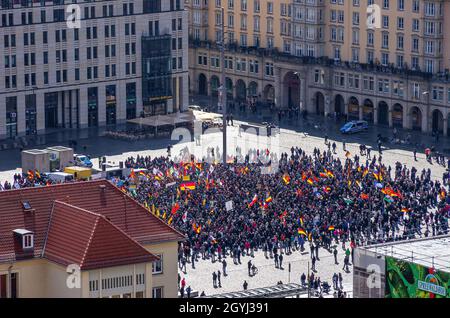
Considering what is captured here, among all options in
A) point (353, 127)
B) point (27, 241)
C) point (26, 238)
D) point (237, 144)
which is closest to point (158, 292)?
point (27, 241)

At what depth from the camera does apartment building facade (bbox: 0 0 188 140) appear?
516 ft

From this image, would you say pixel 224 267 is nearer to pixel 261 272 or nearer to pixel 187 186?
pixel 261 272

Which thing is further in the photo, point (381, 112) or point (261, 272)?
point (381, 112)

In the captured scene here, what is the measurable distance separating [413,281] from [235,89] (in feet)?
355

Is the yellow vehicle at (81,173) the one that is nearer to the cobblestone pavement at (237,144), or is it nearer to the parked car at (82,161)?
the parked car at (82,161)

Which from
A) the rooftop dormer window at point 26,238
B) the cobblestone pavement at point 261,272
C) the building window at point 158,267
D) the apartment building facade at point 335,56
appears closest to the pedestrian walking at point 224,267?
the cobblestone pavement at point 261,272

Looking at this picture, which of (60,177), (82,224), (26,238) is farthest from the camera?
(60,177)

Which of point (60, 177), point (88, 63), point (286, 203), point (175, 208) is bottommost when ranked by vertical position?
point (286, 203)

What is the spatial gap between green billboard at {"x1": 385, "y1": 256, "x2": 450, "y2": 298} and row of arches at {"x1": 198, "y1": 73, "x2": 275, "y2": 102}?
338 ft

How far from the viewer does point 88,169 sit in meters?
132

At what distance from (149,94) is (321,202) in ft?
171

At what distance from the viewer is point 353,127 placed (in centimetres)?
15862

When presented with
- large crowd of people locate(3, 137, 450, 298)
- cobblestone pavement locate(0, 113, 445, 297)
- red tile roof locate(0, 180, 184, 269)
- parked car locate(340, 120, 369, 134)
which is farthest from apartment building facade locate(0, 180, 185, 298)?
parked car locate(340, 120, 369, 134)
